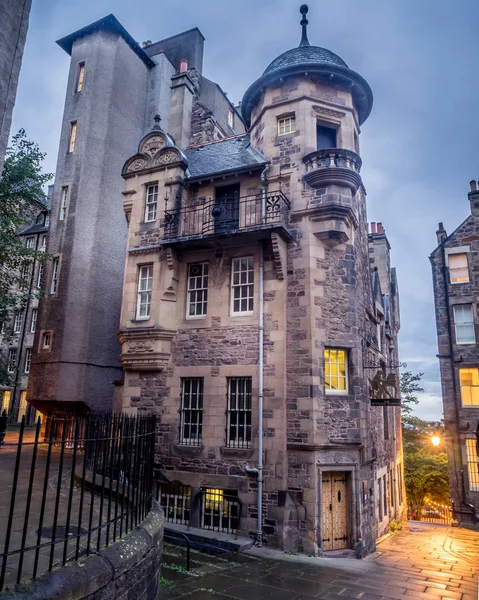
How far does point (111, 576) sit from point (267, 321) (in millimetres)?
10044

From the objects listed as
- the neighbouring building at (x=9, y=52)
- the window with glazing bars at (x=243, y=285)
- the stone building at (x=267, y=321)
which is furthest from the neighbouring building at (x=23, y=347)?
the neighbouring building at (x=9, y=52)

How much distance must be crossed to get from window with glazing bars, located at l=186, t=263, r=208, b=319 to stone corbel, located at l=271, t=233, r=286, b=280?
280 cm

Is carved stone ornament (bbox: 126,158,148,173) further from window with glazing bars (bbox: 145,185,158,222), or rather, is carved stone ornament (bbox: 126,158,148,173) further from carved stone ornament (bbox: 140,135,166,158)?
window with glazing bars (bbox: 145,185,158,222)

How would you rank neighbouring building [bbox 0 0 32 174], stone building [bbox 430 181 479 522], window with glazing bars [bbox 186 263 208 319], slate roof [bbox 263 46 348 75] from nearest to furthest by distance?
1. neighbouring building [bbox 0 0 32 174]
2. window with glazing bars [bbox 186 263 208 319]
3. slate roof [bbox 263 46 348 75]
4. stone building [bbox 430 181 479 522]

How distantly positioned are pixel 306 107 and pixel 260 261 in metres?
5.88

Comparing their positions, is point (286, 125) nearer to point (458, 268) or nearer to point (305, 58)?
point (305, 58)

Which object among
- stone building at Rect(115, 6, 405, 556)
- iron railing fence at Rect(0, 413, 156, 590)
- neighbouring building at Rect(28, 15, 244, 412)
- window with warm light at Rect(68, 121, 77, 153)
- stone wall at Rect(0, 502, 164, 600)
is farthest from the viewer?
window with warm light at Rect(68, 121, 77, 153)

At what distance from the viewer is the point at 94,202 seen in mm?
22188

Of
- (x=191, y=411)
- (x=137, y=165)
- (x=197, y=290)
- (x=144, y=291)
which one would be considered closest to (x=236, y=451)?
(x=191, y=411)

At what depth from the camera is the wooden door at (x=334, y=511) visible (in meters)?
12.7

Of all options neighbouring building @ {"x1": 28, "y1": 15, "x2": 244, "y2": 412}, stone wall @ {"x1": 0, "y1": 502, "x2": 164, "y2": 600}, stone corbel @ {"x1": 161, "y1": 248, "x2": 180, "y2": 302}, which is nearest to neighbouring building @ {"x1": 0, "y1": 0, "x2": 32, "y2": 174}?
stone wall @ {"x1": 0, "y1": 502, "x2": 164, "y2": 600}

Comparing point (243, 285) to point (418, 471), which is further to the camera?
point (418, 471)

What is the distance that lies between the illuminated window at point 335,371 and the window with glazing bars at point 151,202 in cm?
823

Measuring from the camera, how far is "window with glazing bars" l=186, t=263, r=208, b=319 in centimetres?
1538
